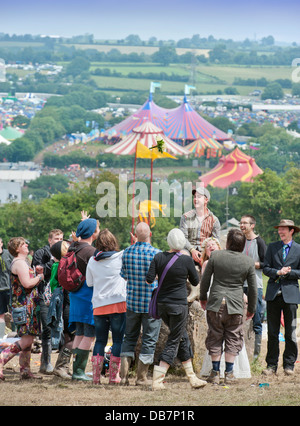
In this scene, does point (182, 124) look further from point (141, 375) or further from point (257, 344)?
point (141, 375)

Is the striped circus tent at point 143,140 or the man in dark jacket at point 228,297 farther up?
the man in dark jacket at point 228,297

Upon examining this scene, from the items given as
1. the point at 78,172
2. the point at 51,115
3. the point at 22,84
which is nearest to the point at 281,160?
the point at 78,172

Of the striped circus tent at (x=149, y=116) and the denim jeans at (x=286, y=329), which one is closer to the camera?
the denim jeans at (x=286, y=329)

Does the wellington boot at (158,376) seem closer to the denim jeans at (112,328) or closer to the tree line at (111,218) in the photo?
the denim jeans at (112,328)

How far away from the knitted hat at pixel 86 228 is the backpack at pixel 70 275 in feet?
0.53

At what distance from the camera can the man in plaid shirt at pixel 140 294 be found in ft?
17.2

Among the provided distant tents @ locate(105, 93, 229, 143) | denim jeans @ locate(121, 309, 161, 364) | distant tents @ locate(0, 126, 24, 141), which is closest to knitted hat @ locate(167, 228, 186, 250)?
denim jeans @ locate(121, 309, 161, 364)

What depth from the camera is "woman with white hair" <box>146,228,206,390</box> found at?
5.08 metres

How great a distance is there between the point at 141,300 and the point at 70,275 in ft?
1.82

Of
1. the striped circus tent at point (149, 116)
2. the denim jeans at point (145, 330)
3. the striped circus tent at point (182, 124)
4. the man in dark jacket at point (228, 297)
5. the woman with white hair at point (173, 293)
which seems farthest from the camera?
the striped circus tent at point (182, 124)

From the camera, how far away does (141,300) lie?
5277 mm

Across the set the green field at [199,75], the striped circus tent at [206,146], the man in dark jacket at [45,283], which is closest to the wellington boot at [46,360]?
the man in dark jacket at [45,283]
